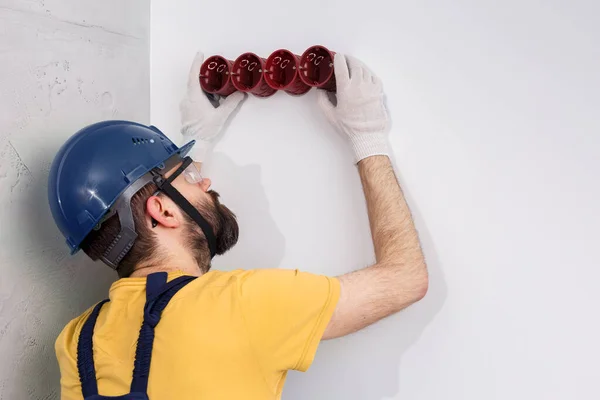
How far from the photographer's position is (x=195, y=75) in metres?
1.55

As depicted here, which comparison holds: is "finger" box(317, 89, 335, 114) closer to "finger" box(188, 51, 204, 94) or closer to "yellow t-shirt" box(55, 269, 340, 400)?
"finger" box(188, 51, 204, 94)

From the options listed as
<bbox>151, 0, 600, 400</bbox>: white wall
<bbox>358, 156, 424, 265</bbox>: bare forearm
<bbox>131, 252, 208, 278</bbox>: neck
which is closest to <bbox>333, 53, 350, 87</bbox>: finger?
<bbox>151, 0, 600, 400</bbox>: white wall

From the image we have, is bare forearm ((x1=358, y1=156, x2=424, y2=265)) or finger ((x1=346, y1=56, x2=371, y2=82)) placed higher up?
finger ((x1=346, y1=56, x2=371, y2=82))

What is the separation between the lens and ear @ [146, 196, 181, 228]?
1234 millimetres

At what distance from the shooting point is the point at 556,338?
4.03ft

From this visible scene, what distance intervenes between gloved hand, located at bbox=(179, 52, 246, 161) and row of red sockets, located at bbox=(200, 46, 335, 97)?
0.02m

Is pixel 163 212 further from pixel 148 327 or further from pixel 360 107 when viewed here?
pixel 360 107

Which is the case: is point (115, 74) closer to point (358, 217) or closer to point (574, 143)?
point (358, 217)

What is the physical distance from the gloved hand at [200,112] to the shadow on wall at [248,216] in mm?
67

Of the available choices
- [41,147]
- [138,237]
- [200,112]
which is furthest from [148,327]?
[200,112]

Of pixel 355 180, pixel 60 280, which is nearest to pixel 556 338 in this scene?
pixel 355 180

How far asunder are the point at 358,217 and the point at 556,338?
552 millimetres

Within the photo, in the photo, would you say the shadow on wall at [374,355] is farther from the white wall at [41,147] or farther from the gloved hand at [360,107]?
the white wall at [41,147]

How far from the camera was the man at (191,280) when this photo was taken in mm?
1041
